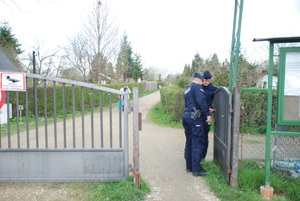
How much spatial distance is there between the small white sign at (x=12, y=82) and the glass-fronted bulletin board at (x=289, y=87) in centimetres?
395

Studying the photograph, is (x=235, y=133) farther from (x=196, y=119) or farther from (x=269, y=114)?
(x=196, y=119)

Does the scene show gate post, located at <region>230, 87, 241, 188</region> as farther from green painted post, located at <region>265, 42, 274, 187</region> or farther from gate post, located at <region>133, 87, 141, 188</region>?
gate post, located at <region>133, 87, 141, 188</region>

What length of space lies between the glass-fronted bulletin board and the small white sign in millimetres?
3948

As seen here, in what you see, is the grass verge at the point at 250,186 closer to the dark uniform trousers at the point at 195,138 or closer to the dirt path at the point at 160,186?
the dirt path at the point at 160,186

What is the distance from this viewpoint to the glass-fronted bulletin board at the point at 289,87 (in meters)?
3.36

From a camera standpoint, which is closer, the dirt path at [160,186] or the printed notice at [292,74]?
the printed notice at [292,74]

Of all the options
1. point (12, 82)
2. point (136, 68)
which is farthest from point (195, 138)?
point (136, 68)

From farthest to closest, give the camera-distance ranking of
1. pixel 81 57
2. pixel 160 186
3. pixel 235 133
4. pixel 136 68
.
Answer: pixel 136 68
pixel 81 57
pixel 160 186
pixel 235 133

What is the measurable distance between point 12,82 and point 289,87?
4.23 meters

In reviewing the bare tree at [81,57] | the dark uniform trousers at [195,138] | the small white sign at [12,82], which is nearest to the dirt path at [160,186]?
the dark uniform trousers at [195,138]

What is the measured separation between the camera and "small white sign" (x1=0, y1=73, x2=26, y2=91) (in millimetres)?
3637

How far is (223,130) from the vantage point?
13.3ft

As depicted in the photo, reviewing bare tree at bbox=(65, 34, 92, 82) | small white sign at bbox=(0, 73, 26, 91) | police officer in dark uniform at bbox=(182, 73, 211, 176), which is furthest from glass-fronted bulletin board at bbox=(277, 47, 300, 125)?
bare tree at bbox=(65, 34, 92, 82)

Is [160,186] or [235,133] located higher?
[235,133]
